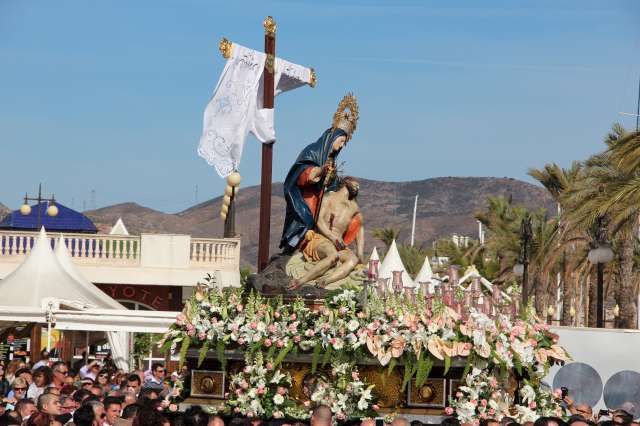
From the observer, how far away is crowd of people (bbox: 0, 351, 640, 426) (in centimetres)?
1130

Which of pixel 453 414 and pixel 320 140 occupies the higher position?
pixel 320 140

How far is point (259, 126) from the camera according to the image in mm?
19656

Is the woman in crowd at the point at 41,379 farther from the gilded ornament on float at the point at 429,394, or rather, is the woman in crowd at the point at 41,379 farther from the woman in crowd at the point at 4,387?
the gilded ornament on float at the point at 429,394

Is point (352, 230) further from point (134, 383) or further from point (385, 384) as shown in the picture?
point (134, 383)

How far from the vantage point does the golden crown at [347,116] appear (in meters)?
16.2

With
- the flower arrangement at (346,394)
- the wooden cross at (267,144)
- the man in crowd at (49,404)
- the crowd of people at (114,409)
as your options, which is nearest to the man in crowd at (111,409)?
the crowd of people at (114,409)

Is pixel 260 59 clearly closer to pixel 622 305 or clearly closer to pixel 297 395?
pixel 297 395

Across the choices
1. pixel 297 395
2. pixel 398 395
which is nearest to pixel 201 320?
pixel 297 395

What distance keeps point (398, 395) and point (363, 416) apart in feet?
1.85

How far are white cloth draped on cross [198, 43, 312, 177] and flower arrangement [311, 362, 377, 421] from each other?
5930mm

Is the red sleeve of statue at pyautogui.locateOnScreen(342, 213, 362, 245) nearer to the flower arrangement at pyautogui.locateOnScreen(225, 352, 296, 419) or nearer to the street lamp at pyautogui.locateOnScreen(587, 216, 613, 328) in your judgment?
the flower arrangement at pyautogui.locateOnScreen(225, 352, 296, 419)

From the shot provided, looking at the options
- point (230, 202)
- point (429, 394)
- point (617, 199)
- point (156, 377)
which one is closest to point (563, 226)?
point (230, 202)

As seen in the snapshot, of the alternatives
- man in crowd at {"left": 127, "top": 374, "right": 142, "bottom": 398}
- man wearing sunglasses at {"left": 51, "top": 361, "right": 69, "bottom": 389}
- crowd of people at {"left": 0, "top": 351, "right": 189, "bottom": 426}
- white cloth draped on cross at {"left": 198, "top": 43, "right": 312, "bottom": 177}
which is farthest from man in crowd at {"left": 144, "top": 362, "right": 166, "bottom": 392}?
white cloth draped on cross at {"left": 198, "top": 43, "right": 312, "bottom": 177}

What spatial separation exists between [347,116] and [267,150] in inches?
150
